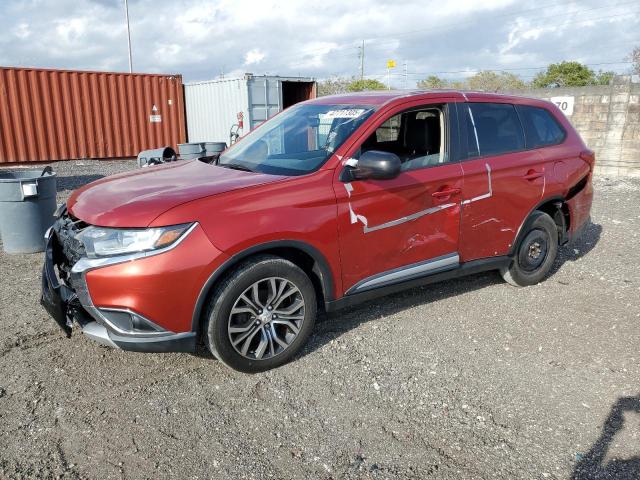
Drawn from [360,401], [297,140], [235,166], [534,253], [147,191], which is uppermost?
[297,140]

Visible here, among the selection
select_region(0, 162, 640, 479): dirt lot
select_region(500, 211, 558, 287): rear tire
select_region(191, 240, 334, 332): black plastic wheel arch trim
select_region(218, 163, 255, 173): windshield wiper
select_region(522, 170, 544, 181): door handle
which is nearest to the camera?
select_region(0, 162, 640, 479): dirt lot

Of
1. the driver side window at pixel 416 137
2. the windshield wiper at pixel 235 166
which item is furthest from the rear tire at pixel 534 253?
the windshield wiper at pixel 235 166

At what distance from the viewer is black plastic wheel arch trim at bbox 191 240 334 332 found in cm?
296

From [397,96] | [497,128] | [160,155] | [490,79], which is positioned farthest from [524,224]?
[490,79]

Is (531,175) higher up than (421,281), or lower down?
higher up

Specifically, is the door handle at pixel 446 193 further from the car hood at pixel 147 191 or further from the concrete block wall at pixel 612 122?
the concrete block wall at pixel 612 122

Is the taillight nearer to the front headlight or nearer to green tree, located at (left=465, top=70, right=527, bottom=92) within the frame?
the front headlight

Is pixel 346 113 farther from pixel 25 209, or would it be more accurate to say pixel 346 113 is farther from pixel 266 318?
pixel 25 209

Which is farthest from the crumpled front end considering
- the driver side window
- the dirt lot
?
the driver side window

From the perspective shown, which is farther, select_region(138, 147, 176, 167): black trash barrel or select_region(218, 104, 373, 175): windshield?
select_region(138, 147, 176, 167): black trash barrel

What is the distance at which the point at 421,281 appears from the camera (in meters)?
3.98

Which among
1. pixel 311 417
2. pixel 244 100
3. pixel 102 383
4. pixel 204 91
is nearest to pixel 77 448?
pixel 102 383

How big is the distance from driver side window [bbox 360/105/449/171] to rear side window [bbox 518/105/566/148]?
1.06 metres

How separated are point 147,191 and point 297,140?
1.27 m
